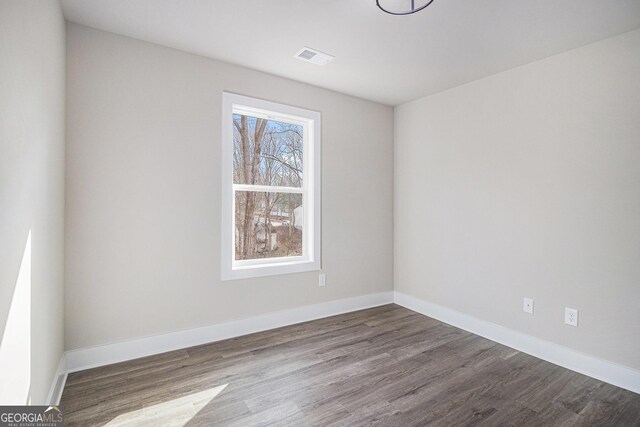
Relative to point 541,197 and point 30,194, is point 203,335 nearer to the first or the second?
point 30,194

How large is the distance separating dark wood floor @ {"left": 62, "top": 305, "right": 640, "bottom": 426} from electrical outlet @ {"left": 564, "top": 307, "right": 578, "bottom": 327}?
37 cm

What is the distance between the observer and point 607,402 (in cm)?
211

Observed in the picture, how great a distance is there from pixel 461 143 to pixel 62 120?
3.38m

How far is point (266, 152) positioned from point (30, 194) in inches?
81.3

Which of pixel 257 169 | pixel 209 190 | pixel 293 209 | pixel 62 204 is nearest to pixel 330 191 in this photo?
pixel 293 209

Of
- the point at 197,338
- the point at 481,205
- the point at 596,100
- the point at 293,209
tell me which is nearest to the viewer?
the point at 596,100

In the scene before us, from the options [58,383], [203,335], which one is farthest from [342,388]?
[58,383]

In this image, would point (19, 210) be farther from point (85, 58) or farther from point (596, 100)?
point (596, 100)

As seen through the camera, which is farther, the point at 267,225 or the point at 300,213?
the point at 300,213

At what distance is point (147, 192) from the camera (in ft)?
8.58

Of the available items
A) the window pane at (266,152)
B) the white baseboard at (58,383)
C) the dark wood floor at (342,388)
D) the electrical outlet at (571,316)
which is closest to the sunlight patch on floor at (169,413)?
the dark wood floor at (342,388)

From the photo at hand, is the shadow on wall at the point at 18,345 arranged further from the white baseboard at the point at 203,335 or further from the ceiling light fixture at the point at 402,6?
the ceiling light fixture at the point at 402,6

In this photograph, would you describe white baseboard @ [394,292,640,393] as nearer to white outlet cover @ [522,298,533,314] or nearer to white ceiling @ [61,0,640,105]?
white outlet cover @ [522,298,533,314]

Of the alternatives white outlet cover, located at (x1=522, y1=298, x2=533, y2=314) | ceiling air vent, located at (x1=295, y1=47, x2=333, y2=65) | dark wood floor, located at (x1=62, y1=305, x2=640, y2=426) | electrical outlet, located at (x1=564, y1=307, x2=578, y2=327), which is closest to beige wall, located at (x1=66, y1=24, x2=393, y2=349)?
dark wood floor, located at (x1=62, y1=305, x2=640, y2=426)
